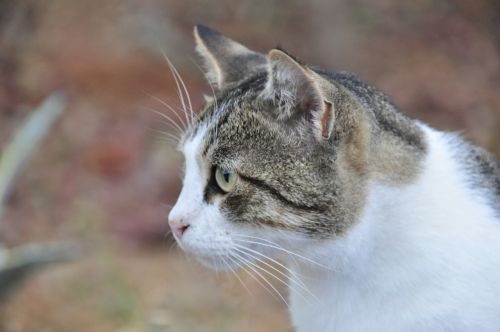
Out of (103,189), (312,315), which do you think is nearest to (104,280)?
(103,189)

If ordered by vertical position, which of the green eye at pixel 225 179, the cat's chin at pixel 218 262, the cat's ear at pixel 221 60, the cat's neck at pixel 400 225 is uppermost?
the cat's ear at pixel 221 60

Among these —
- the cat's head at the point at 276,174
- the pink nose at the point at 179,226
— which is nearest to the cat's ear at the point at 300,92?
the cat's head at the point at 276,174

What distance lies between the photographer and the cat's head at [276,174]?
5.49ft

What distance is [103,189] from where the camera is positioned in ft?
13.2

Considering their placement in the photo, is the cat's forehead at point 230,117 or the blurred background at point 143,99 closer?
the cat's forehead at point 230,117

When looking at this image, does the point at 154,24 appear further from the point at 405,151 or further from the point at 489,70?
the point at 405,151

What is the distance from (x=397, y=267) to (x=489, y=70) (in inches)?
126

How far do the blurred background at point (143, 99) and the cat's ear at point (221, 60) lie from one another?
4.01 ft

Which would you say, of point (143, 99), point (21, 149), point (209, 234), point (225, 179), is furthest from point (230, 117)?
point (143, 99)

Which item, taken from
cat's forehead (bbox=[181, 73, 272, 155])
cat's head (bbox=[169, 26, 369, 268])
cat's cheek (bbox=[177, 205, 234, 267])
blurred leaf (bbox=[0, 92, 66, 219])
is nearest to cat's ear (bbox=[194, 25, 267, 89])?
cat's forehead (bbox=[181, 73, 272, 155])

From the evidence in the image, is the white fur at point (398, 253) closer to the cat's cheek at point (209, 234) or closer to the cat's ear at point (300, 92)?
the cat's cheek at point (209, 234)

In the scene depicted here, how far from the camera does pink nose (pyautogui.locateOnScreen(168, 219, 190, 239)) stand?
5.73ft

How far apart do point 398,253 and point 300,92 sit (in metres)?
0.40

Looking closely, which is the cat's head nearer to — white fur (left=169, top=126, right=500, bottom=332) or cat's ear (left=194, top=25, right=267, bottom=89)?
white fur (left=169, top=126, right=500, bottom=332)
